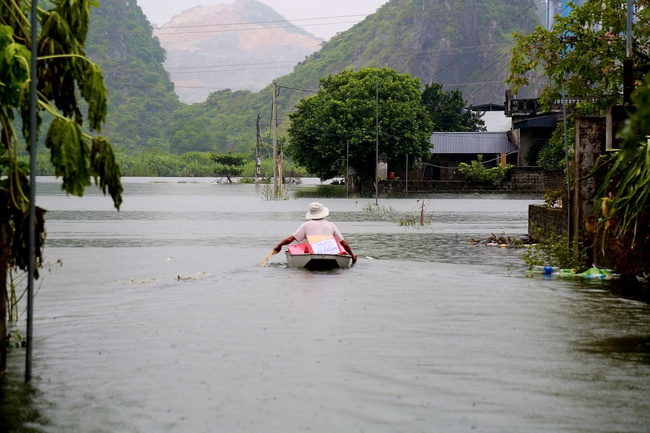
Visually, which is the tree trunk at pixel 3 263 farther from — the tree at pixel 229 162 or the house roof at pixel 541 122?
the tree at pixel 229 162

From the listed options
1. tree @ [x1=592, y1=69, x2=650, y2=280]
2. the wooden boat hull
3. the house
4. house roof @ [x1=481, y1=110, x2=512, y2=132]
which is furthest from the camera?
house roof @ [x1=481, y1=110, x2=512, y2=132]

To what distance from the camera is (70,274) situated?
19.4 m

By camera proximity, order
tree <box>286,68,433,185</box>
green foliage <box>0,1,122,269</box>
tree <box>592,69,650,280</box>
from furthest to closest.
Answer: tree <box>286,68,433,185</box> → tree <box>592,69,650,280</box> → green foliage <box>0,1,122,269</box>

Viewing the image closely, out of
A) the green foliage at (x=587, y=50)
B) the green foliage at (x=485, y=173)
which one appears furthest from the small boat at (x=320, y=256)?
the green foliage at (x=485, y=173)

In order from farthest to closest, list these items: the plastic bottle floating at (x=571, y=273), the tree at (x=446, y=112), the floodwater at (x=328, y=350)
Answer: the tree at (x=446, y=112)
the plastic bottle floating at (x=571, y=273)
the floodwater at (x=328, y=350)

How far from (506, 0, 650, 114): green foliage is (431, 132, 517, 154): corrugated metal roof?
176 ft

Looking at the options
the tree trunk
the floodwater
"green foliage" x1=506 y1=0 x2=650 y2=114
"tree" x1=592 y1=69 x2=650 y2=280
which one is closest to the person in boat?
the floodwater

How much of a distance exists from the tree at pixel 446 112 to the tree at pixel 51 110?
83705mm

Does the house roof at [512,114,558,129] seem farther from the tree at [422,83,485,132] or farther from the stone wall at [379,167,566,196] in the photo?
the tree at [422,83,485,132]

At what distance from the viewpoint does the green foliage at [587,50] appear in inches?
1126

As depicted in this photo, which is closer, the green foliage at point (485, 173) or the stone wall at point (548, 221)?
the stone wall at point (548, 221)

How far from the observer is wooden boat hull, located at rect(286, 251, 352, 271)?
65.0ft

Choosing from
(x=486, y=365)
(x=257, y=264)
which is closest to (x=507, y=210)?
(x=257, y=264)

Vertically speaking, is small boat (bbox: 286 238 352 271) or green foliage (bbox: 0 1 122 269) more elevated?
green foliage (bbox: 0 1 122 269)
